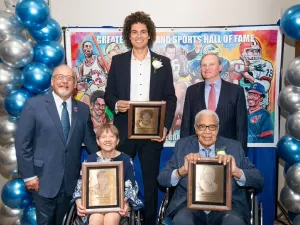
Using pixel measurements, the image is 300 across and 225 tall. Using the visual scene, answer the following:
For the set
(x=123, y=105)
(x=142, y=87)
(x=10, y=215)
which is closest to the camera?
(x=123, y=105)

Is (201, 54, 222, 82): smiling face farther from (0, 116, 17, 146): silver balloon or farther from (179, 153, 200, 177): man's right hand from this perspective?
(0, 116, 17, 146): silver balloon

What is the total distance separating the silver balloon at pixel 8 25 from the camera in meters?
3.91

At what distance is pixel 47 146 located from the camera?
11.3 feet

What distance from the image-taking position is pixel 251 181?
10.6 feet

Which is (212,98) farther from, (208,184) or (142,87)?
(208,184)

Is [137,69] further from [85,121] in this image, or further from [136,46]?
[85,121]

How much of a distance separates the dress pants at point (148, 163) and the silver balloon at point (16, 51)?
1265 mm

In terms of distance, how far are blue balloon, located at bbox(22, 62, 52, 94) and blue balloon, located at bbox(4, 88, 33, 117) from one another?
8 cm

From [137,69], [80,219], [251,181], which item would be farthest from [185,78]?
[80,219]

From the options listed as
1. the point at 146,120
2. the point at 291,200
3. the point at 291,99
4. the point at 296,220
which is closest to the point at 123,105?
the point at 146,120

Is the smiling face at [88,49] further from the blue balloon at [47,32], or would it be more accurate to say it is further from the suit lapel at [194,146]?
the suit lapel at [194,146]

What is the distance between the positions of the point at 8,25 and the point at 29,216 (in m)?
1.90

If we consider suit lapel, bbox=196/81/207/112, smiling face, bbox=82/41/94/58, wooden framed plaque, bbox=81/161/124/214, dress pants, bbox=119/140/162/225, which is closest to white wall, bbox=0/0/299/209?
smiling face, bbox=82/41/94/58

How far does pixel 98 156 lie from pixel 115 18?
221 centimetres
